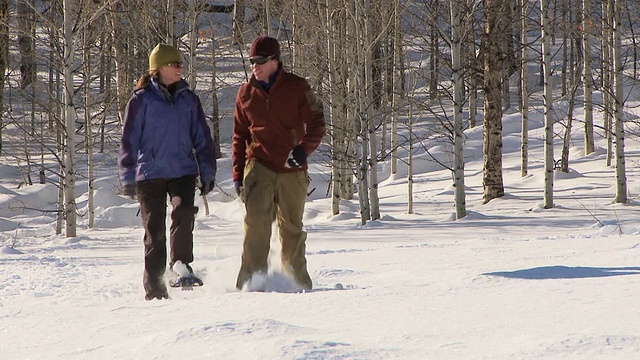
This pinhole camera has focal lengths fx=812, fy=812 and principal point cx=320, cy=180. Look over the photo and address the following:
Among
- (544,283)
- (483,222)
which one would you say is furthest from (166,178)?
(483,222)

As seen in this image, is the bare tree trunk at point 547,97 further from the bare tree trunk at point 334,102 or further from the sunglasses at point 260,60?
the sunglasses at point 260,60

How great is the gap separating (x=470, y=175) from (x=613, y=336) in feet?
75.0

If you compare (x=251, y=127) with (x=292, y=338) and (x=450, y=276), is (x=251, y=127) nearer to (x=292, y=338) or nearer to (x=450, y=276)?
(x=450, y=276)

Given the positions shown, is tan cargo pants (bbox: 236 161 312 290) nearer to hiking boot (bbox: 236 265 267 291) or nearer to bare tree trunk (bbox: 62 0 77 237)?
hiking boot (bbox: 236 265 267 291)

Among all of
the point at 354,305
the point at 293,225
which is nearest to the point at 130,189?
the point at 293,225

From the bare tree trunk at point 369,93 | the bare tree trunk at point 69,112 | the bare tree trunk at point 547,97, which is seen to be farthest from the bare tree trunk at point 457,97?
the bare tree trunk at point 69,112

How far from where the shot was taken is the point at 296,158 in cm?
519

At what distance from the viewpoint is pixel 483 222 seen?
13.3 metres

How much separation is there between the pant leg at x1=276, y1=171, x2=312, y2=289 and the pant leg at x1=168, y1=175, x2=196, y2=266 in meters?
0.58

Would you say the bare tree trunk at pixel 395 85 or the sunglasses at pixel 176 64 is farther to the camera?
the bare tree trunk at pixel 395 85

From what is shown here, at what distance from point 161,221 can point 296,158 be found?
3.26ft

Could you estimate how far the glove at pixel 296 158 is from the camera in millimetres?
5188

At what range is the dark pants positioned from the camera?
5262mm

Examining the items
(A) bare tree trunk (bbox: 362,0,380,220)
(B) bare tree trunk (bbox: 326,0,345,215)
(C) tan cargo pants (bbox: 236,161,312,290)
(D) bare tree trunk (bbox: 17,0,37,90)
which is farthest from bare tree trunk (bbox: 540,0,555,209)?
(C) tan cargo pants (bbox: 236,161,312,290)
